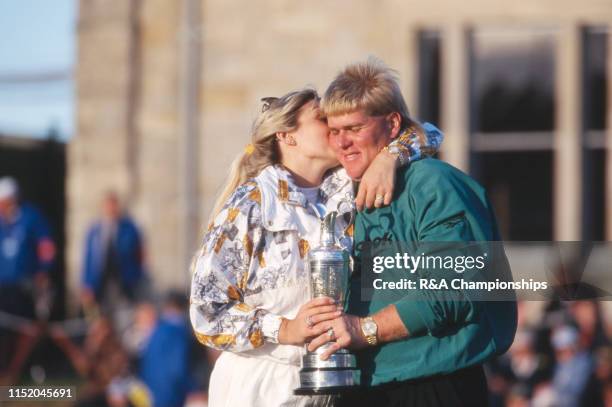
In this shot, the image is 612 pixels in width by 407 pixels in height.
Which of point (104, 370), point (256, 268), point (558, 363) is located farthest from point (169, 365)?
point (256, 268)

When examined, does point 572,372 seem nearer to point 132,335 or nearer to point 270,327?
point 132,335

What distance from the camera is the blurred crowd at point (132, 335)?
9445 millimetres

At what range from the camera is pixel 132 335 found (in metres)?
12.6

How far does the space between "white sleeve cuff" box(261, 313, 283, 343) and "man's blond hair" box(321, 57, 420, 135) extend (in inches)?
28.7

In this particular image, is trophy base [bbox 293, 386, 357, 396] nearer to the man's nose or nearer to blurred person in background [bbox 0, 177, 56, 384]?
the man's nose

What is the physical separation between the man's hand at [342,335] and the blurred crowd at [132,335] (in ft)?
16.8

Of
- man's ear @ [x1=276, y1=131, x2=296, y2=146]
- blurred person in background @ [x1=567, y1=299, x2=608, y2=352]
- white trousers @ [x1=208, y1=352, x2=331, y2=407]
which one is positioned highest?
man's ear @ [x1=276, y1=131, x2=296, y2=146]

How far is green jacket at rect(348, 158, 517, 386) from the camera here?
4172 millimetres

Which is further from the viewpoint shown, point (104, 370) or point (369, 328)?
point (104, 370)

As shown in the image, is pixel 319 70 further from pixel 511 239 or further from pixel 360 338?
pixel 360 338

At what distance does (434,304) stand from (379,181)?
A: 0.47 m

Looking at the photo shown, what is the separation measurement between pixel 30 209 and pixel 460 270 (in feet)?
33.6

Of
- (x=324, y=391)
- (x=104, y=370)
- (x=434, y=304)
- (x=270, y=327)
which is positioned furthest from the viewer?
(x=104, y=370)

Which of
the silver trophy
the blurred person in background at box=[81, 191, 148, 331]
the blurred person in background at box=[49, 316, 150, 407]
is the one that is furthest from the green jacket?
the blurred person in background at box=[81, 191, 148, 331]
